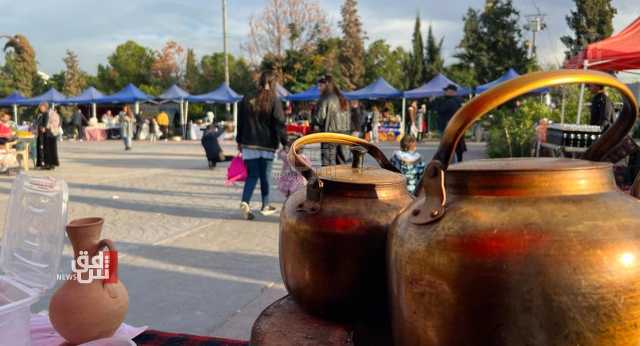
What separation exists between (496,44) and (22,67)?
138 feet

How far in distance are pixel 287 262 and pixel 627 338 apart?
790 mm

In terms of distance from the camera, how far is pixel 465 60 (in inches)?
1400

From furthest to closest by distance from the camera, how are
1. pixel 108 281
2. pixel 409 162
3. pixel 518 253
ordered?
pixel 409 162
pixel 108 281
pixel 518 253

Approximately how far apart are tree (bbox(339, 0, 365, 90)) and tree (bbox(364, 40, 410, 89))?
5.05ft

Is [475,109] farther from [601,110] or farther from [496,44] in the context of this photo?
[496,44]

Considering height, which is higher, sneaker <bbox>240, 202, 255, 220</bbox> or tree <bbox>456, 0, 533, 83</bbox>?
tree <bbox>456, 0, 533, 83</bbox>

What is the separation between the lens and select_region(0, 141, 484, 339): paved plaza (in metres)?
2.94

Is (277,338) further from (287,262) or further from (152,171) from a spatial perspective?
(152,171)

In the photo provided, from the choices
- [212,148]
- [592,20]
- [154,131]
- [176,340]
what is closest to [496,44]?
[592,20]

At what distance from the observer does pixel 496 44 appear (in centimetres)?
3362

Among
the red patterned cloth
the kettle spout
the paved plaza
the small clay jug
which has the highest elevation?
the kettle spout

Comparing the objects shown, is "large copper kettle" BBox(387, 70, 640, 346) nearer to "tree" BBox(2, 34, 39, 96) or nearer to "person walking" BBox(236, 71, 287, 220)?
"person walking" BBox(236, 71, 287, 220)

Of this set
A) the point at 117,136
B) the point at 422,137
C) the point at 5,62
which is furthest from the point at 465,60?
the point at 5,62

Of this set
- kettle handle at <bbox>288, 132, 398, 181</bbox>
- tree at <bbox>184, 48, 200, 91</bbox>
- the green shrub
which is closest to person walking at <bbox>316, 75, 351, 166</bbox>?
kettle handle at <bbox>288, 132, 398, 181</bbox>
